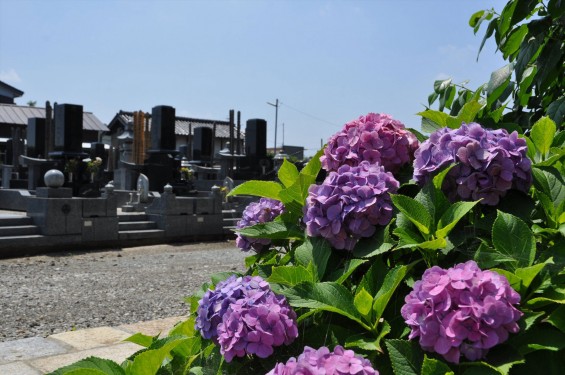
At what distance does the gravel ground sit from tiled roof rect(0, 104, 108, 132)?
32457 mm

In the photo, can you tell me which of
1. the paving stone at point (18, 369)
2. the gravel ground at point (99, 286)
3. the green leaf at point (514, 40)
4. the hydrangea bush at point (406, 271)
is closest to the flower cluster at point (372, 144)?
the hydrangea bush at point (406, 271)

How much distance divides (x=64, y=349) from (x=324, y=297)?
314cm

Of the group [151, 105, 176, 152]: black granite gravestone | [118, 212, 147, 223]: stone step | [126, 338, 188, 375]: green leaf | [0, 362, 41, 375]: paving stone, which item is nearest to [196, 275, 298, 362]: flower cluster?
[126, 338, 188, 375]: green leaf

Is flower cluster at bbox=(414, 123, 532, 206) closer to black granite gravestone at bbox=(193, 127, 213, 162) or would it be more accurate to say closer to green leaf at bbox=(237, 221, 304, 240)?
green leaf at bbox=(237, 221, 304, 240)

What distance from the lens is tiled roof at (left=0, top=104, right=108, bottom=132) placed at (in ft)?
134

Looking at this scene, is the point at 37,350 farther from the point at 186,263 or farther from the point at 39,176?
the point at 39,176

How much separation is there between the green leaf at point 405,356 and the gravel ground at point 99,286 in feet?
16.2

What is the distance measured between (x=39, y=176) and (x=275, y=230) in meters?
18.3

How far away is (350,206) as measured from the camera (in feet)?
5.01

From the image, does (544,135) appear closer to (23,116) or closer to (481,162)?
(481,162)

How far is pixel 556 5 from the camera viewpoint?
83.5 inches

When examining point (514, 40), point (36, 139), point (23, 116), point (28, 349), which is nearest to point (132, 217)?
point (36, 139)

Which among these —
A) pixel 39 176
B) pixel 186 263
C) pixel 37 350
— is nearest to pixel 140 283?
pixel 186 263

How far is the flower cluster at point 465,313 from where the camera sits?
1140 mm
